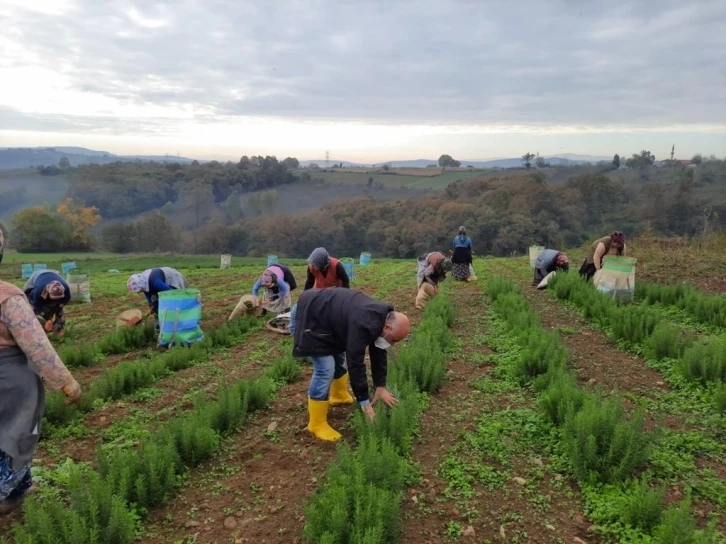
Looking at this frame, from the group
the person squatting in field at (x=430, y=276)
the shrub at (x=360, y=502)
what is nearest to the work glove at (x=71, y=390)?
the shrub at (x=360, y=502)

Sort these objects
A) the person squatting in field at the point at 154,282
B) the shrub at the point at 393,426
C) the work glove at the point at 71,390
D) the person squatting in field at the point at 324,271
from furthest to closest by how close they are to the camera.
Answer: the person squatting in field at the point at 154,282
the person squatting in field at the point at 324,271
the shrub at the point at 393,426
the work glove at the point at 71,390

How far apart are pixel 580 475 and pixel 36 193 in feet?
346

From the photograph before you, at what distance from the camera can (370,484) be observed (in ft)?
8.98

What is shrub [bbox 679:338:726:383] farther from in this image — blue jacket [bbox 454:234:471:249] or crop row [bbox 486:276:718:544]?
blue jacket [bbox 454:234:471:249]

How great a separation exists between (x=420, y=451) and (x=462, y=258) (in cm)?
911

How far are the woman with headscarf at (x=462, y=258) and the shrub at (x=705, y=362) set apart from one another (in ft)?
25.0

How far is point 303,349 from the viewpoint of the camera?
12.6 feet

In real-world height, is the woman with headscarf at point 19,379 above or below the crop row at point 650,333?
above

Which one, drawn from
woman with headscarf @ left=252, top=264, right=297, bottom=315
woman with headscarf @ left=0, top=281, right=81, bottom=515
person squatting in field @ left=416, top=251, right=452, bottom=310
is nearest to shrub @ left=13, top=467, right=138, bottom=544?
woman with headscarf @ left=0, top=281, right=81, bottom=515

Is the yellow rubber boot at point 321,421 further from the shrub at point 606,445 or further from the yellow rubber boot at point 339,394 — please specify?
the shrub at point 606,445

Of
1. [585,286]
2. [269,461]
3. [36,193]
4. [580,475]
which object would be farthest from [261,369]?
[36,193]

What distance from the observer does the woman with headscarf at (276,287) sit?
27.2 ft

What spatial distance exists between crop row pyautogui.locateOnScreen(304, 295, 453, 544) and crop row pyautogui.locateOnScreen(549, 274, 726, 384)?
8.44 ft

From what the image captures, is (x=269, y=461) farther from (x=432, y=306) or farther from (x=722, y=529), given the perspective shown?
(x=432, y=306)
